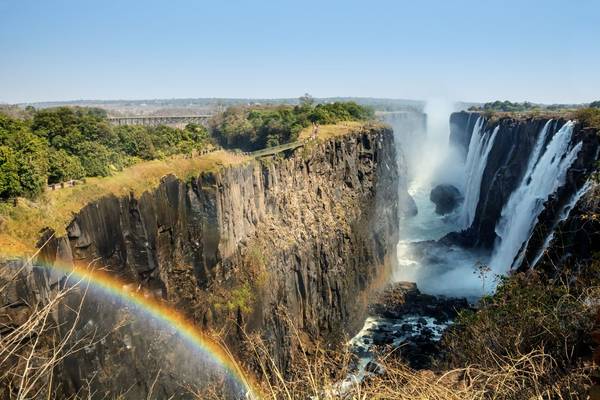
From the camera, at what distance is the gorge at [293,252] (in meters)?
22.5

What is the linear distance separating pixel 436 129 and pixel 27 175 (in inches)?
5393

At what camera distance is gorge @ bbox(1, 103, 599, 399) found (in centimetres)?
2247

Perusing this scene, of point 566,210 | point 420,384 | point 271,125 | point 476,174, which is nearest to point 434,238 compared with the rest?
point 476,174

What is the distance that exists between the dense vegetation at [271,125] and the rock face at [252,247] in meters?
6.86

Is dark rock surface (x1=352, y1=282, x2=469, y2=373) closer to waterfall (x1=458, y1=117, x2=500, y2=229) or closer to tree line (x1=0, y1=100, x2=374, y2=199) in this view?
tree line (x1=0, y1=100, x2=374, y2=199)

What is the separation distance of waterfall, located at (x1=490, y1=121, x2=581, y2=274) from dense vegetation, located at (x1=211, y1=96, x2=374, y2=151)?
74.8ft

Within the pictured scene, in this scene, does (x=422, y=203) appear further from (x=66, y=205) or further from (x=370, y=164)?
(x=66, y=205)

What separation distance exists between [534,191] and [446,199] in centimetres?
4278

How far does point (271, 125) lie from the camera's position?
185 ft

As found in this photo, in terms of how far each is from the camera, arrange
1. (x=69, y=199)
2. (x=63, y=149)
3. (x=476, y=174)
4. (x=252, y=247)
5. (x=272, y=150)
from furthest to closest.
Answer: (x=476, y=174) < (x=272, y=150) < (x=252, y=247) < (x=63, y=149) < (x=69, y=199)

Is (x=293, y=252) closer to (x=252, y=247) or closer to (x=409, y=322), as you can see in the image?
(x=252, y=247)

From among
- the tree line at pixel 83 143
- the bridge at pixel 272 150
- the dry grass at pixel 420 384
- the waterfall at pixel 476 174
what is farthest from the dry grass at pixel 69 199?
the waterfall at pixel 476 174

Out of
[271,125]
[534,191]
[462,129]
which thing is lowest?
[462,129]

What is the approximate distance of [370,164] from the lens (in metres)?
54.6
